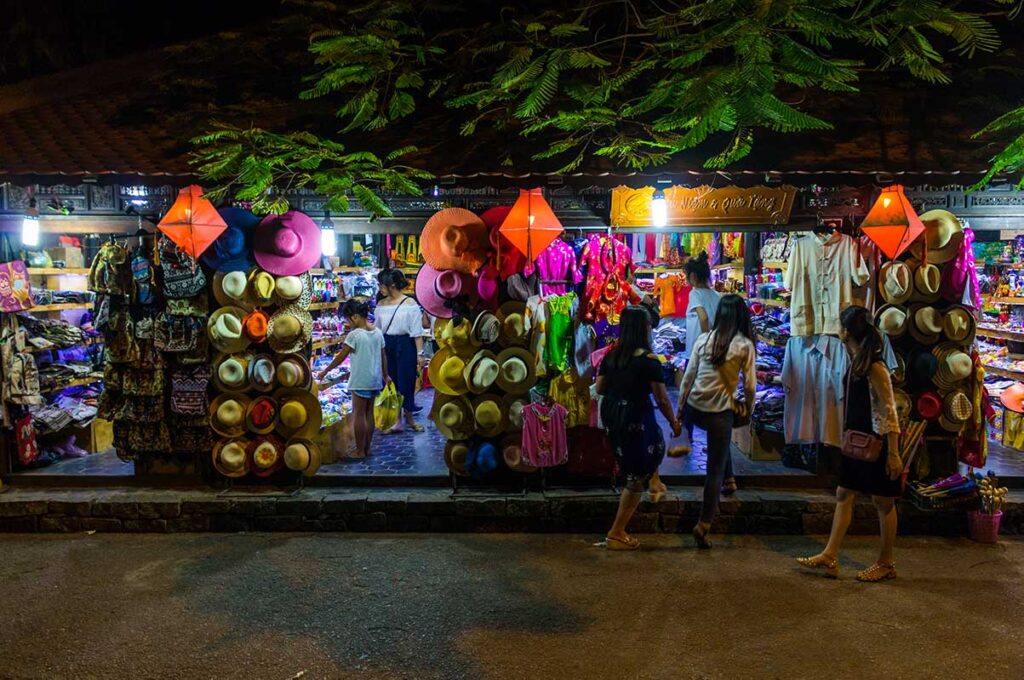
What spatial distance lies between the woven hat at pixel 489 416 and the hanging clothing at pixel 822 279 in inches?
129

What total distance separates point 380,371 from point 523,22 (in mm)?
4120

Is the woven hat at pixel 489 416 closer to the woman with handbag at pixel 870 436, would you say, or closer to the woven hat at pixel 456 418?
the woven hat at pixel 456 418

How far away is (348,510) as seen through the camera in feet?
22.1

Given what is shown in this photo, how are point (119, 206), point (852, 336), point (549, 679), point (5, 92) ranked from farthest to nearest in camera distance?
point (5, 92) < point (119, 206) < point (852, 336) < point (549, 679)

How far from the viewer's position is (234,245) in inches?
273

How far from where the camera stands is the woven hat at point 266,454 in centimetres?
710

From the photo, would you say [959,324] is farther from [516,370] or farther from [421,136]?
[421,136]

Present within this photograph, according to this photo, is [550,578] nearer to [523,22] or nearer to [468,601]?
[468,601]

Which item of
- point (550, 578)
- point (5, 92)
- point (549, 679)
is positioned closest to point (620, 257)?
point (550, 578)

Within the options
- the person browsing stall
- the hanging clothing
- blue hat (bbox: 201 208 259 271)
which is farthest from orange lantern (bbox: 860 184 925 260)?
blue hat (bbox: 201 208 259 271)

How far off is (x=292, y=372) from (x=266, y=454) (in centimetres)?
89

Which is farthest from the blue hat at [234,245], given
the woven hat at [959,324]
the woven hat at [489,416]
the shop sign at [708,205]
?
the woven hat at [959,324]

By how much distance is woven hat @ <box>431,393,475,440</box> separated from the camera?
7.00 metres

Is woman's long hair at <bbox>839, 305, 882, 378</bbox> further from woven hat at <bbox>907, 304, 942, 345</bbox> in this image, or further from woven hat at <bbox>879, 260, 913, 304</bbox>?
woven hat at <bbox>907, 304, 942, 345</bbox>
